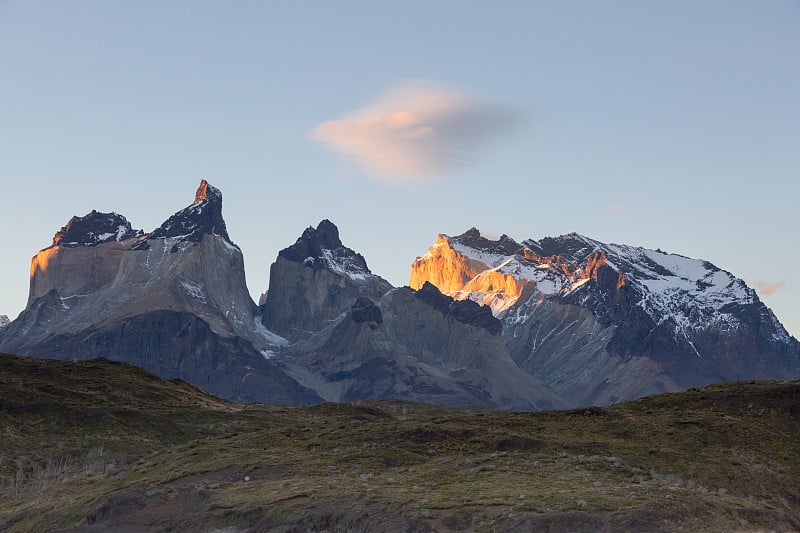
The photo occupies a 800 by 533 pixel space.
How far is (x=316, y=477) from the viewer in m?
85.6

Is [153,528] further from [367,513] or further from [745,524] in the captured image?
[745,524]

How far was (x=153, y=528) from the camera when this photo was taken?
77812 mm

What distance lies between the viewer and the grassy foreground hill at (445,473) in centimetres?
6956

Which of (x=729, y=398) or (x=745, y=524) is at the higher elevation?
(x=729, y=398)

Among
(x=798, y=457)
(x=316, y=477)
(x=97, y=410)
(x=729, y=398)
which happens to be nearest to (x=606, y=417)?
(x=729, y=398)

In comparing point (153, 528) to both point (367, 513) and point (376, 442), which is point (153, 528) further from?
point (376, 442)

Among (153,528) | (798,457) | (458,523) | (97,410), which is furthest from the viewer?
(97,410)

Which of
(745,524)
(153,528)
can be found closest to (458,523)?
(745,524)

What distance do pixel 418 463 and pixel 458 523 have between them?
22.7 metres

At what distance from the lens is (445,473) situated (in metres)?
85.0

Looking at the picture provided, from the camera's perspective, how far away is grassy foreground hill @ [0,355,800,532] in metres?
69.6

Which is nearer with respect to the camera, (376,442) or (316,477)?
(316,477)

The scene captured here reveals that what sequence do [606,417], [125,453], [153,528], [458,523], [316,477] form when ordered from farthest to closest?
[125,453]
[606,417]
[316,477]
[153,528]
[458,523]

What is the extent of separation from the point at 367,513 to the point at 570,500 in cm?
1201
